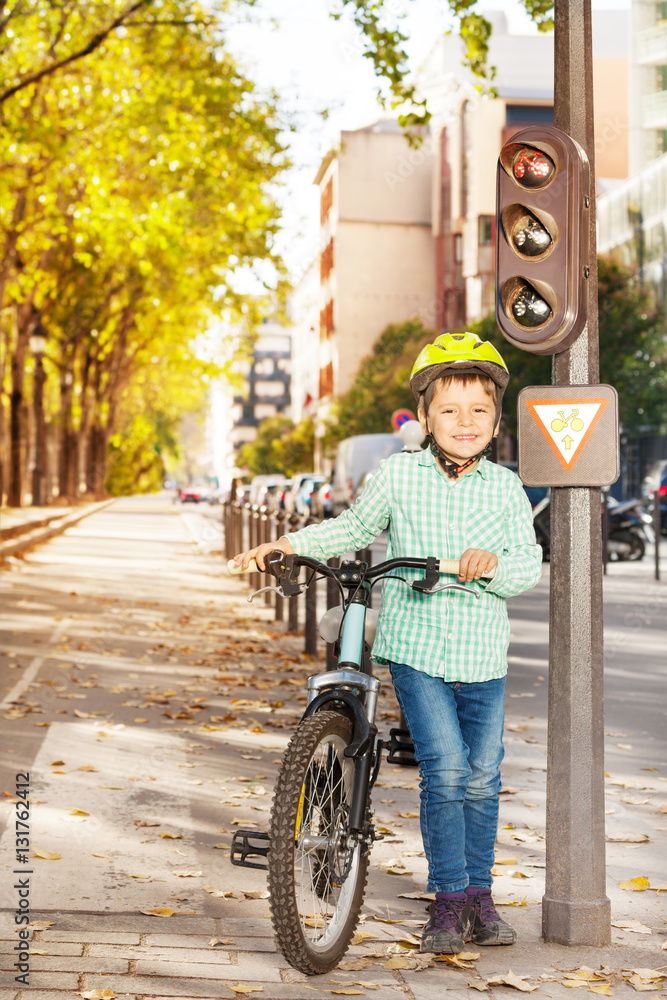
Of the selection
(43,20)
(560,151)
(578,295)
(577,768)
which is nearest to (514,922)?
(577,768)

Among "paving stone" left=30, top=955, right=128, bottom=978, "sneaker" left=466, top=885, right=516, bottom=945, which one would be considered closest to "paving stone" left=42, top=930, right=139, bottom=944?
"paving stone" left=30, top=955, right=128, bottom=978

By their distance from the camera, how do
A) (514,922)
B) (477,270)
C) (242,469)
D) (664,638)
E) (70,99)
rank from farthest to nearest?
(242,469), (477,270), (70,99), (664,638), (514,922)

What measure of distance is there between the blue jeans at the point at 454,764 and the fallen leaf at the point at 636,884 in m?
0.92

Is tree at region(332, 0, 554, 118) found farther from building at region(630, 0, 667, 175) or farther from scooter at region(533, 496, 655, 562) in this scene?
building at region(630, 0, 667, 175)

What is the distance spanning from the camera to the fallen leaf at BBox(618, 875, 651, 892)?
4.91m

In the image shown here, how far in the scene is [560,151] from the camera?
13.8 ft

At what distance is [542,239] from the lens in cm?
424

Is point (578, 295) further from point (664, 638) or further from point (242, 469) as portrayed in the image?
point (242, 469)

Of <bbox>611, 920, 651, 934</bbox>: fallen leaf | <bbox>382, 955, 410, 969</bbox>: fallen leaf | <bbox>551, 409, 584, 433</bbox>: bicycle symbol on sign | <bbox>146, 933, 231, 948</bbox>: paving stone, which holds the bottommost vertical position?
<bbox>611, 920, 651, 934</bbox>: fallen leaf

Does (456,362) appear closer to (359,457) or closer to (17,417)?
(359,457)

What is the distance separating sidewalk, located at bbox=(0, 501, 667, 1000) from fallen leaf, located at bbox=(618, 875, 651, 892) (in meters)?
0.01

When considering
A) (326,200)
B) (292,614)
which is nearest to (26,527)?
(292,614)

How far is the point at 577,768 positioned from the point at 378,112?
81902 millimetres

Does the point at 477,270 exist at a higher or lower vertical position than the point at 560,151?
higher
